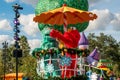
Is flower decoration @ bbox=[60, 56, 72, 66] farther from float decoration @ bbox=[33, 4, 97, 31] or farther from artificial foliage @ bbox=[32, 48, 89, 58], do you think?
float decoration @ bbox=[33, 4, 97, 31]

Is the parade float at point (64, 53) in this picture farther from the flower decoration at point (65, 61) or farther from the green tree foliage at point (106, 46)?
the green tree foliage at point (106, 46)

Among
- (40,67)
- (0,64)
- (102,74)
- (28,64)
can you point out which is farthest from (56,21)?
(0,64)

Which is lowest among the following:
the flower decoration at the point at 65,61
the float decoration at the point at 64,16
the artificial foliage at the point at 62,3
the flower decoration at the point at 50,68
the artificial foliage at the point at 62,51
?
the flower decoration at the point at 50,68

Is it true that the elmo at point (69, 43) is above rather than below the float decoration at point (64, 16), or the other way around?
below

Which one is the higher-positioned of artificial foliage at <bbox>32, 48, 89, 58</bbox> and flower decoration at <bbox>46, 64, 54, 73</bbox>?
artificial foliage at <bbox>32, 48, 89, 58</bbox>

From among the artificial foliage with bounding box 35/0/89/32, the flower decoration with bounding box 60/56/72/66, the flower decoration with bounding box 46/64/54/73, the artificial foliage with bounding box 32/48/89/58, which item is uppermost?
the artificial foliage with bounding box 35/0/89/32

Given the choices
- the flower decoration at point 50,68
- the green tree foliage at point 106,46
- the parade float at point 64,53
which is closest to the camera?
the flower decoration at point 50,68

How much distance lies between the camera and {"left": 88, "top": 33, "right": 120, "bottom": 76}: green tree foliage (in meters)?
68.9

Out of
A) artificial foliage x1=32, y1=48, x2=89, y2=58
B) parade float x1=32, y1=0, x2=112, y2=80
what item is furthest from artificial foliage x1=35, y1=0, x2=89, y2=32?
artificial foliage x1=32, y1=48, x2=89, y2=58

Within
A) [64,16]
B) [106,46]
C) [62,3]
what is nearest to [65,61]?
[64,16]

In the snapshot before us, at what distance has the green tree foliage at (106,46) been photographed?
226 feet

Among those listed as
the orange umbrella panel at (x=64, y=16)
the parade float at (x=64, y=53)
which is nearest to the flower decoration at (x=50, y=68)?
the parade float at (x=64, y=53)

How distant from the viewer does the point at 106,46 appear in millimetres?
71438

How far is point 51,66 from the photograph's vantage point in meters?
17.9
